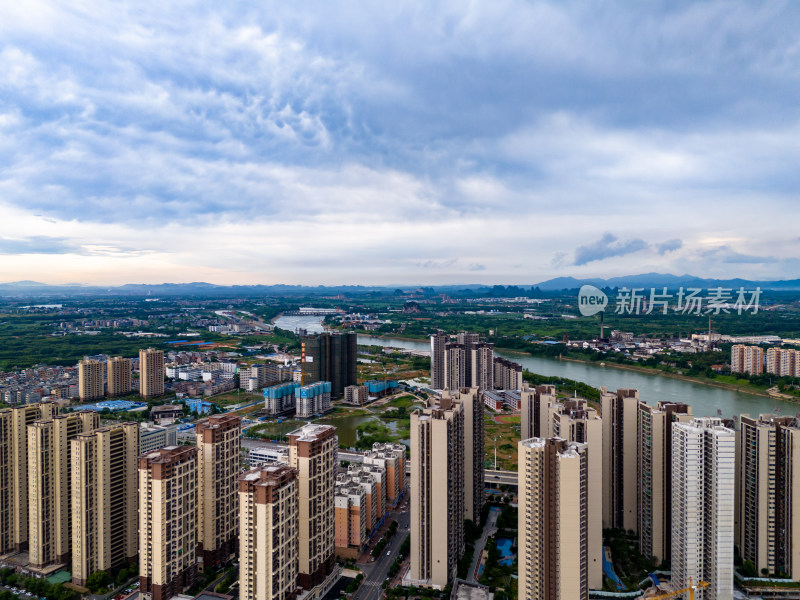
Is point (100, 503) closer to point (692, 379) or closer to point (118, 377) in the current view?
point (118, 377)

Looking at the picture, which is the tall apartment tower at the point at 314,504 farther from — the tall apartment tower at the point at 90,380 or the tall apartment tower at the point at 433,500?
the tall apartment tower at the point at 90,380

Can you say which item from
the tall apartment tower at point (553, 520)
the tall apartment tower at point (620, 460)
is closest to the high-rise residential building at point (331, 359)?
the tall apartment tower at point (620, 460)

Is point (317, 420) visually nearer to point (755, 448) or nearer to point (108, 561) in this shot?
point (108, 561)

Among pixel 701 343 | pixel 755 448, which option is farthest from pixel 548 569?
pixel 701 343

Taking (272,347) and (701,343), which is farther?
(272,347)

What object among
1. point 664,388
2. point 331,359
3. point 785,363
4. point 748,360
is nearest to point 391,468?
point 331,359

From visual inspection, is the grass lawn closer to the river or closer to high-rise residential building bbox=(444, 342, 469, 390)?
high-rise residential building bbox=(444, 342, 469, 390)
